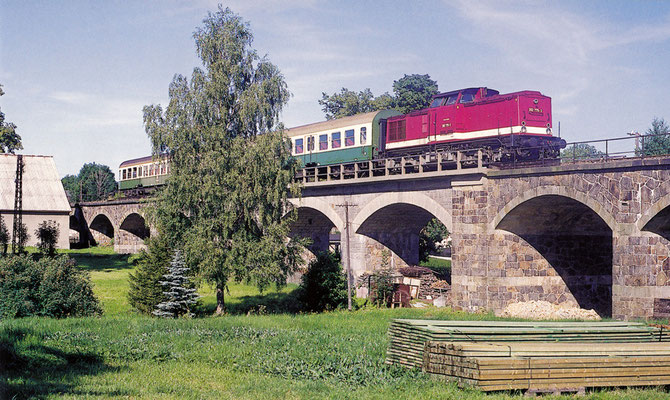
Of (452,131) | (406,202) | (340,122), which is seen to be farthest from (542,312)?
(340,122)

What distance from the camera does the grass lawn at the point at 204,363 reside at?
42.1 ft

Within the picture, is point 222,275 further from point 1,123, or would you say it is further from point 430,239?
point 1,123

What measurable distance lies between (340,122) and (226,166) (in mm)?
10159

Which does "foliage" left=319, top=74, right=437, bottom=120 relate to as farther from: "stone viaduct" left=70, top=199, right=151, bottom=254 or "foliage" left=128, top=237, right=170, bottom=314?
"foliage" left=128, top=237, right=170, bottom=314

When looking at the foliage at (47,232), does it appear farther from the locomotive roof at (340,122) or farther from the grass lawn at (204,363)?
the grass lawn at (204,363)

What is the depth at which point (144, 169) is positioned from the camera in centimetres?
5753

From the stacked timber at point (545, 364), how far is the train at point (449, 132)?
14428 millimetres

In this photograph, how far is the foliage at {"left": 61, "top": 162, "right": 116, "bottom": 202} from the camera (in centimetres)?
12229

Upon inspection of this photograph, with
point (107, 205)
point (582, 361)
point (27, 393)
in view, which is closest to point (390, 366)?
point (582, 361)

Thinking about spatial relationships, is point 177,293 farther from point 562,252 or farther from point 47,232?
point 47,232

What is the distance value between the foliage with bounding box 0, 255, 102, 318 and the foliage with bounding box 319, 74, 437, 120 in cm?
4342

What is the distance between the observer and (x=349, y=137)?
36.4 metres

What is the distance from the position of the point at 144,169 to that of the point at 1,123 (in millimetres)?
12255

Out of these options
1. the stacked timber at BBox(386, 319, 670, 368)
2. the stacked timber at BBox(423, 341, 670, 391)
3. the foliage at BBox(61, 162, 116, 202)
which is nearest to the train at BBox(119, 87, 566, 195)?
the stacked timber at BBox(386, 319, 670, 368)
